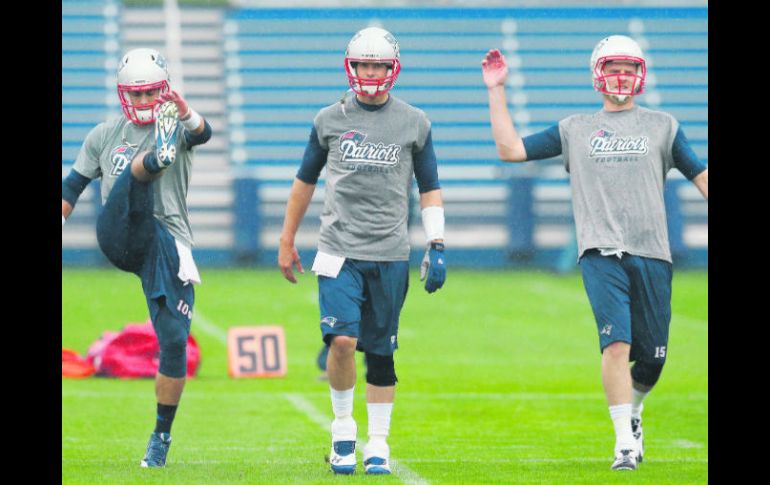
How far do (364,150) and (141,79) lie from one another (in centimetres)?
116

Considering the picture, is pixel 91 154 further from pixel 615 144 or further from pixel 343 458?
pixel 615 144

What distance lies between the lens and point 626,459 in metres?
8.10

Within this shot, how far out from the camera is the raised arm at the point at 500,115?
8211 millimetres

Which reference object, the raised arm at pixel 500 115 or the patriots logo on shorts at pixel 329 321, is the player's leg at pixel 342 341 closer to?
the patriots logo on shorts at pixel 329 321

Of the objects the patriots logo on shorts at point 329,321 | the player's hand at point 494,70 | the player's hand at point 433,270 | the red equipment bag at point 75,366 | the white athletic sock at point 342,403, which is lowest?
the red equipment bag at point 75,366

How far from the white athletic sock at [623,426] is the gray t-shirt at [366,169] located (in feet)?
4.31

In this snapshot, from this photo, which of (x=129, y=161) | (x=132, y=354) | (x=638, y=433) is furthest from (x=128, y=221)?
(x=132, y=354)

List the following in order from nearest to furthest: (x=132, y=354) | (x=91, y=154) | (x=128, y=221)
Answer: (x=128, y=221)
(x=91, y=154)
(x=132, y=354)

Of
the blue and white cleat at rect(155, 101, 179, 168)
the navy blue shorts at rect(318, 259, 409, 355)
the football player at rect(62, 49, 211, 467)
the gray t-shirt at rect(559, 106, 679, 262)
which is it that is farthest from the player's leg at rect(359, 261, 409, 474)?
the blue and white cleat at rect(155, 101, 179, 168)

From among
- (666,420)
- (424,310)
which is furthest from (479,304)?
(666,420)

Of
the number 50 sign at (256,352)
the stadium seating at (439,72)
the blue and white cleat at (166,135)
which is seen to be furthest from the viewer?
the stadium seating at (439,72)

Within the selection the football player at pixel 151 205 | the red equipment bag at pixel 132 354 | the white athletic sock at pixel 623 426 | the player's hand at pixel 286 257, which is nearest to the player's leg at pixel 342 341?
the player's hand at pixel 286 257

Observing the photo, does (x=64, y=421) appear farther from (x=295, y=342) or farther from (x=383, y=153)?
(x=295, y=342)
